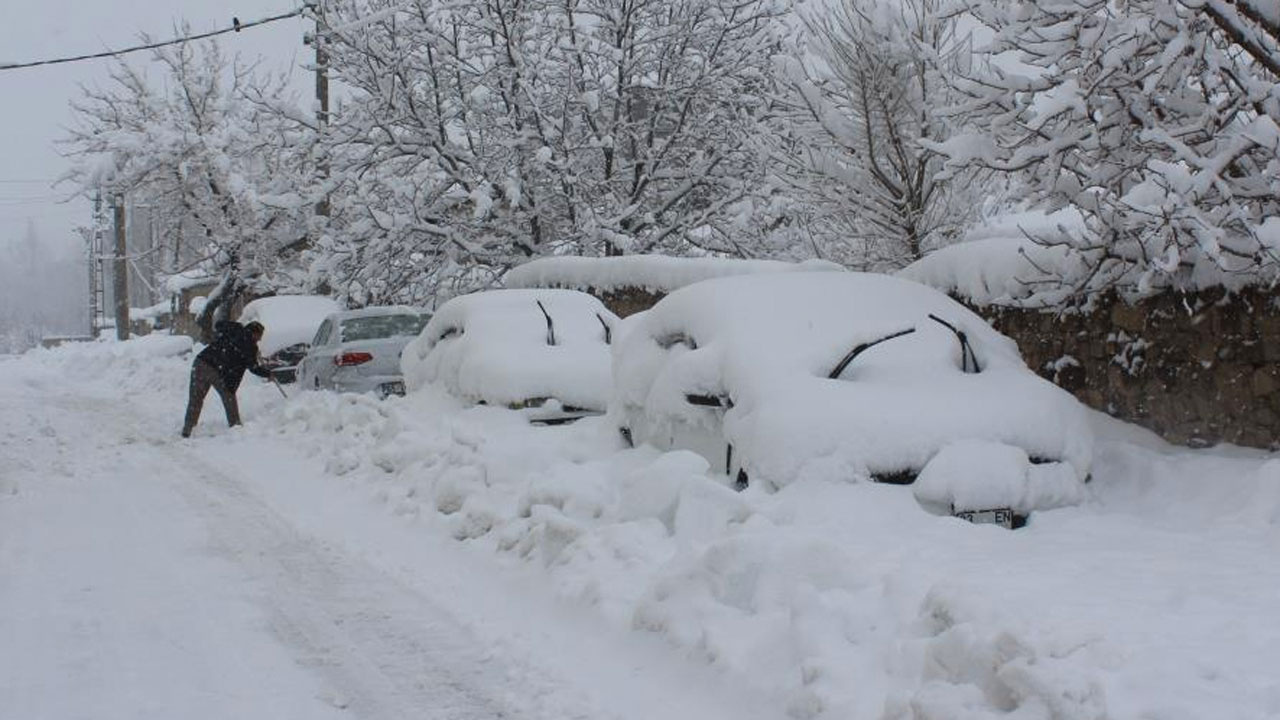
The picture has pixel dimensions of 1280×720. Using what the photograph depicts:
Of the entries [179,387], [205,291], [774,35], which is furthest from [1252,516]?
[205,291]

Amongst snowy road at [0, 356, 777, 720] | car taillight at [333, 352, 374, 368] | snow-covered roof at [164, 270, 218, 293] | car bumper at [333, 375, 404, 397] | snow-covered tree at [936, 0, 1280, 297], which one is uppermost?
snow-covered tree at [936, 0, 1280, 297]

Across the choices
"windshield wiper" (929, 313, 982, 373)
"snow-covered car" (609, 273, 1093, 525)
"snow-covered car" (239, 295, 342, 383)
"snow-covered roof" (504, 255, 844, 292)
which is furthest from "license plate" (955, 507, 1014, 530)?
"snow-covered car" (239, 295, 342, 383)

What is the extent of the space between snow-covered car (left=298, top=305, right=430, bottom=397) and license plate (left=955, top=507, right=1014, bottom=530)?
9.68m

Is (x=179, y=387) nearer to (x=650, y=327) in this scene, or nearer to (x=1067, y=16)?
(x=650, y=327)

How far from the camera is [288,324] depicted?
20.7 meters

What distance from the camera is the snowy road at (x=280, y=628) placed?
14.1 feet

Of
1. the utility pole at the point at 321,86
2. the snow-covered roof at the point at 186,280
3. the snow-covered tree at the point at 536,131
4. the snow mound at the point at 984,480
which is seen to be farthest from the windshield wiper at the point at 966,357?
the snow-covered roof at the point at 186,280

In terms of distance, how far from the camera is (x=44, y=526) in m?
7.77

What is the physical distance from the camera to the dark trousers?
529 inches

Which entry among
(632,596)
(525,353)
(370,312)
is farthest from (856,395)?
(370,312)

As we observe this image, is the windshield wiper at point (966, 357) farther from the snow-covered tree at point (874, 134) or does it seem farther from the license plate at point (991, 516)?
the snow-covered tree at point (874, 134)

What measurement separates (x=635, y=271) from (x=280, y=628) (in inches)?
400

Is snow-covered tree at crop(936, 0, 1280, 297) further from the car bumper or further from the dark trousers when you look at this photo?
the dark trousers

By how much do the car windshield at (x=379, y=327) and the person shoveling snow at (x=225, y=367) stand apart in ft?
4.87
